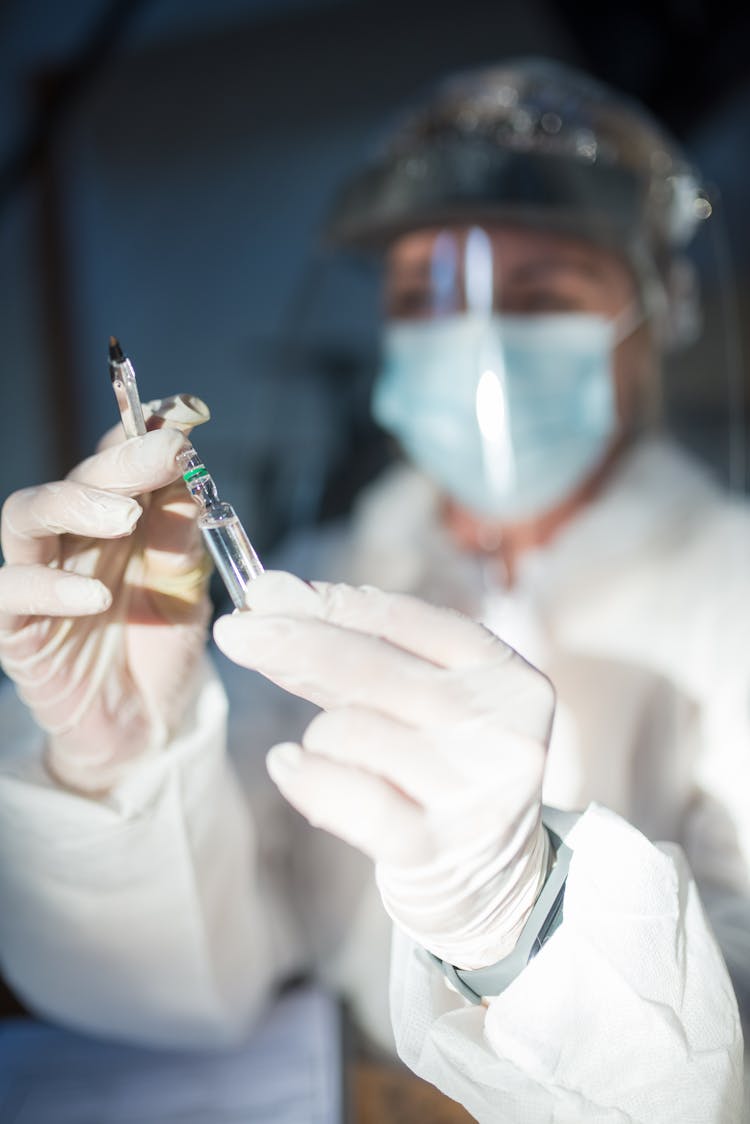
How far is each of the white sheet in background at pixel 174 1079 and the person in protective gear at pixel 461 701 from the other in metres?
0.03

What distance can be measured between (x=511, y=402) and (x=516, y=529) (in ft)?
0.77

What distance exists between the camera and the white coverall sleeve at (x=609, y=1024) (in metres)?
0.46

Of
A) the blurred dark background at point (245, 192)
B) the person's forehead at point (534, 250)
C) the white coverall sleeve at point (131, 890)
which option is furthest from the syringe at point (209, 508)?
the blurred dark background at point (245, 192)

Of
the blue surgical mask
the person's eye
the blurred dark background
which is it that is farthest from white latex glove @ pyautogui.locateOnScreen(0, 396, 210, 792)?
the blurred dark background

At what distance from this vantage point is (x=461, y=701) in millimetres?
448

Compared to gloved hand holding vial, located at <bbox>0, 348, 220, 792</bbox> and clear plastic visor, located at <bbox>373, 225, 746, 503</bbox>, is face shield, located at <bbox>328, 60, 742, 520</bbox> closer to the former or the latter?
clear plastic visor, located at <bbox>373, 225, 746, 503</bbox>

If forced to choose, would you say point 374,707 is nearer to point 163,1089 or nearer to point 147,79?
point 163,1089

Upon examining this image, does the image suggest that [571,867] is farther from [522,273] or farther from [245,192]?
[245,192]

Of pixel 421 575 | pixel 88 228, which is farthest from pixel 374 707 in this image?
pixel 88 228

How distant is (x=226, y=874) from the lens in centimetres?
75

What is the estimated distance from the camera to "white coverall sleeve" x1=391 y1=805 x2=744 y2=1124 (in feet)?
1.51

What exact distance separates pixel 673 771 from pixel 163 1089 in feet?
1.78

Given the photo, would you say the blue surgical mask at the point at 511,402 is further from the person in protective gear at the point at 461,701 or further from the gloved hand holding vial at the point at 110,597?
the gloved hand holding vial at the point at 110,597

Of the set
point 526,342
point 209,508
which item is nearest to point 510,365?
point 526,342
